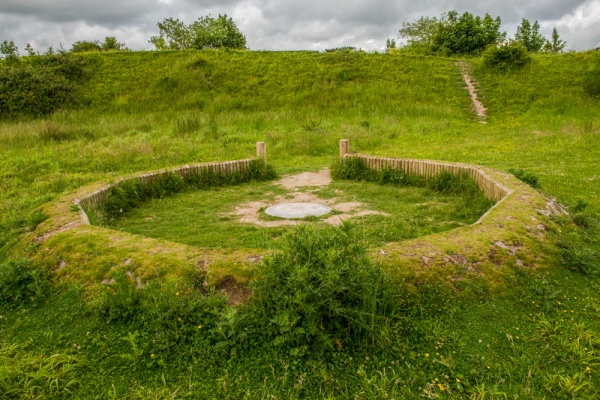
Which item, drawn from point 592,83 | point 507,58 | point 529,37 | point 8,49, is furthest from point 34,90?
point 529,37

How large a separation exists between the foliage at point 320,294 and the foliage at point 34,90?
1963cm

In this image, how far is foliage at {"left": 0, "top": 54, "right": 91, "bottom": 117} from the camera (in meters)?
18.5

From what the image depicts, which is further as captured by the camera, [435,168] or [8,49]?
[8,49]

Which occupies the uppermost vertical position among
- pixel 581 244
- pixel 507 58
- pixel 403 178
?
pixel 507 58

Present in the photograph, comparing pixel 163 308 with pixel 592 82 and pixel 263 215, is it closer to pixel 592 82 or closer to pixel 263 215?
pixel 263 215

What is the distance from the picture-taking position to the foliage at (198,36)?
40.5m

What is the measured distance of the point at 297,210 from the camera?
6285 mm

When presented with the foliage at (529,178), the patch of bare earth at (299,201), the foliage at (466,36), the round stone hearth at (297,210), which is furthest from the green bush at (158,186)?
the foliage at (466,36)

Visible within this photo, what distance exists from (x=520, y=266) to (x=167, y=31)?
4553 centimetres

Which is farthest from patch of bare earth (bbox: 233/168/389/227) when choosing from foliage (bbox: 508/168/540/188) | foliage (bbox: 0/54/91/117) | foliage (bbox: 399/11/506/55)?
foliage (bbox: 399/11/506/55)

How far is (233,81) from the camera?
24016 mm

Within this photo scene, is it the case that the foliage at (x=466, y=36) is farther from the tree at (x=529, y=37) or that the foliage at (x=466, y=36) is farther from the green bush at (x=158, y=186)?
the green bush at (x=158, y=186)

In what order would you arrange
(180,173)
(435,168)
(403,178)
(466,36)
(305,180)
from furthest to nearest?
(466,36) < (305,180) < (403,178) < (180,173) < (435,168)

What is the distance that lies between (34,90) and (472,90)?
2170cm
